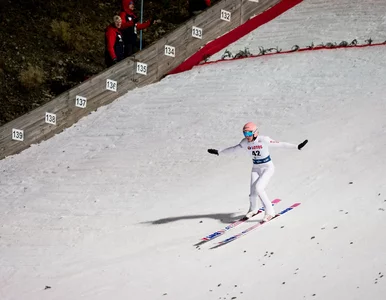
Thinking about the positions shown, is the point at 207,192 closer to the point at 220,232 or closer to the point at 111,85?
the point at 220,232

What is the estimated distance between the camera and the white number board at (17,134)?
18594mm

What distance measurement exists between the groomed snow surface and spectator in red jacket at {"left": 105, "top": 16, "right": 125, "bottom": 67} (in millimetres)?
816

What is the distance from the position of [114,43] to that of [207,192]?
6092mm

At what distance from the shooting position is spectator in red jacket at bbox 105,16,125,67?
65.2ft

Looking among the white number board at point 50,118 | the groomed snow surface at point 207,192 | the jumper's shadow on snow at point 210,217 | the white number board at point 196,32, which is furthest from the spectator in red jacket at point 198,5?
the jumper's shadow on snow at point 210,217

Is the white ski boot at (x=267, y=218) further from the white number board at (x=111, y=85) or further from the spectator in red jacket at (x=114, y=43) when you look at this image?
the spectator in red jacket at (x=114, y=43)

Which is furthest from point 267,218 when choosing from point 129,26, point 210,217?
point 129,26

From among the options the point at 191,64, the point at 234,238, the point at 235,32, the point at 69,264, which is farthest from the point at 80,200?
the point at 235,32

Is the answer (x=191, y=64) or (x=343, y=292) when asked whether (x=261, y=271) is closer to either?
(x=343, y=292)

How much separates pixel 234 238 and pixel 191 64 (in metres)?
8.83

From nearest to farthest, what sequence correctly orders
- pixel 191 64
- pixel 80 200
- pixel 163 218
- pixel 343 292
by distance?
pixel 343 292, pixel 163 218, pixel 80 200, pixel 191 64

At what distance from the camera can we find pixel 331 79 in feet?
60.5

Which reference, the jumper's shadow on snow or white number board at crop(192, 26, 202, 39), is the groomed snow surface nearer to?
the jumper's shadow on snow

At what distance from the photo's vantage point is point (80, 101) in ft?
64.3
